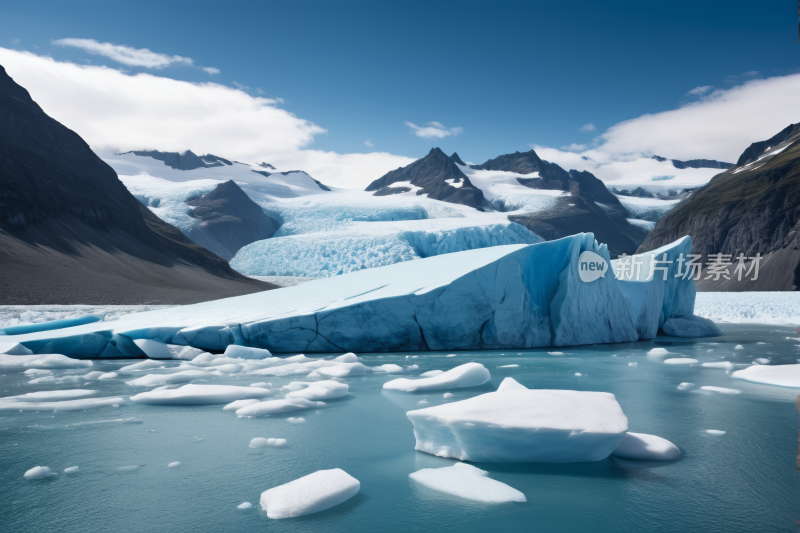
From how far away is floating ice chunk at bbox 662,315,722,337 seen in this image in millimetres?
10523

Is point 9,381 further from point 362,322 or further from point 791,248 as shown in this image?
point 791,248

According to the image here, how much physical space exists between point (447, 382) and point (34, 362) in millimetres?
4660

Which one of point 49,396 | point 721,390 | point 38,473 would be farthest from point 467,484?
point 49,396

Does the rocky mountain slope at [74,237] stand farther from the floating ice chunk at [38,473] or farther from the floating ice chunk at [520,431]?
the floating ice chunk at [520,431]

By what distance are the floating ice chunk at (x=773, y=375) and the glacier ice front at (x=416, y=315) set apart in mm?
3164

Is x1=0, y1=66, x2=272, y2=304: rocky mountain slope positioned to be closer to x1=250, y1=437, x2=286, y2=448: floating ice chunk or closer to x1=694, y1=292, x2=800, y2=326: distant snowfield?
x1=694, y1=292, x2=800, y2=326: distant snowfield

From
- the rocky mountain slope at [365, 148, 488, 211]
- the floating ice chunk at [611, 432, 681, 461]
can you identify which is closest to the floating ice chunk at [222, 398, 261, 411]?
the floating ice chunk at [611, 432, 681, 461]

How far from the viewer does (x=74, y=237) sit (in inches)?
952

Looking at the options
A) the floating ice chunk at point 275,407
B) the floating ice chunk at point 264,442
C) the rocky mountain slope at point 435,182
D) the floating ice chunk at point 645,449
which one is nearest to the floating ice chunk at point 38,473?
the floating ice chunk at point 264,442

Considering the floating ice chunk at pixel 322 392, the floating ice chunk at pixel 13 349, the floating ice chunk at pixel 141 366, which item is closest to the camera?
the floating ice chunk at pixel 322 392

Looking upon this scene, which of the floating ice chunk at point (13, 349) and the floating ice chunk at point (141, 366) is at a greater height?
the floating ice chunk at point (141, 366)

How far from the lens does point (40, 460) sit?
258 centimetres

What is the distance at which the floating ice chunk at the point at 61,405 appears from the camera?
12.0ft

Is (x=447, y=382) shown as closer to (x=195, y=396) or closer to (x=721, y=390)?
(x=195, y=396)
